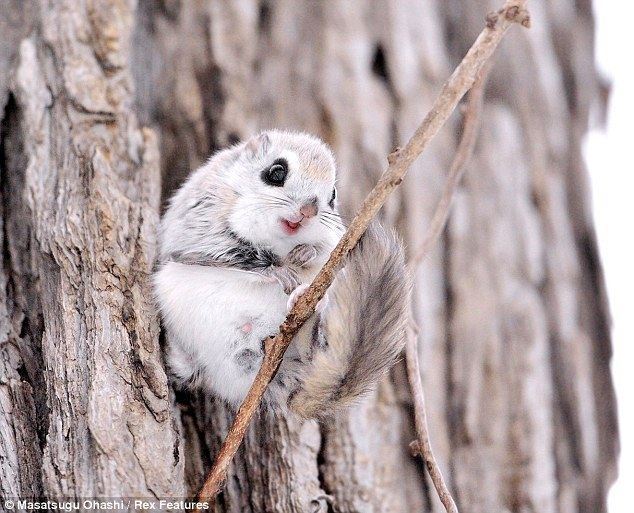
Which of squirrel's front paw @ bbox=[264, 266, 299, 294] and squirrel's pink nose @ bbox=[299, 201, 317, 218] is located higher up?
squirrel's pink nose @ bbox=[299, 201, 317, 218]

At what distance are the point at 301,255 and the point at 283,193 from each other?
21 cm

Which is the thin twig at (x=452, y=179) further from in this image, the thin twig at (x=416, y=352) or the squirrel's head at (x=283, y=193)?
the squirrel's head at (x=283, y=193)

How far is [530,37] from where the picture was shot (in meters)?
3.84

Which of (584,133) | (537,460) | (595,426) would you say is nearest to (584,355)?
(595,426)

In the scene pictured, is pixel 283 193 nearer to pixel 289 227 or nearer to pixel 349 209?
pixel 289 227

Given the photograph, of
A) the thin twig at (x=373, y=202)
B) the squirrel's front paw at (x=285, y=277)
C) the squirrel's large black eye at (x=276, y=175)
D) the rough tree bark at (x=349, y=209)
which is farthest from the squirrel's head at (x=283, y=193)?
the thin twig at (x=373, y=202)

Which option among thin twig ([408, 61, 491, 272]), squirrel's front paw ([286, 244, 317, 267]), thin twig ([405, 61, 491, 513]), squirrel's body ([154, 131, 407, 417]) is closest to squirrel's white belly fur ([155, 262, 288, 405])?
squirrel's body ([154, 131, 407, 417])

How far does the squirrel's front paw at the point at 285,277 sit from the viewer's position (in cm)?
228

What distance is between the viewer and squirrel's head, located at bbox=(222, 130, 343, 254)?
7.95 feet

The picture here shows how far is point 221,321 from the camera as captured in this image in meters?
2.25

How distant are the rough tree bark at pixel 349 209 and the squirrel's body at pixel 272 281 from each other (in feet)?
0.43

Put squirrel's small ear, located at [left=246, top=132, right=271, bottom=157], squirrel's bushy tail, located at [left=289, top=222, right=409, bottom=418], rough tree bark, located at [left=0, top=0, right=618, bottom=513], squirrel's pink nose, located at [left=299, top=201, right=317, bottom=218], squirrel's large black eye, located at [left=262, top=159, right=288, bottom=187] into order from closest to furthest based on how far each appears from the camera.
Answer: squirrel's bushy tail, located at [left=289, top=222, right=409, bottom=418] → rough tree bark, located at [left=0, top=0, right=618, bottom=513] → squirrel's pink nose, located at [left=299, top=201, right=317, bottom=218] → squirrel's large black eye, located at [left=262, top=159, right=288, bottom=187] → squirrel's small ear, located at [left=246, top=132, right=271, bottom=157]

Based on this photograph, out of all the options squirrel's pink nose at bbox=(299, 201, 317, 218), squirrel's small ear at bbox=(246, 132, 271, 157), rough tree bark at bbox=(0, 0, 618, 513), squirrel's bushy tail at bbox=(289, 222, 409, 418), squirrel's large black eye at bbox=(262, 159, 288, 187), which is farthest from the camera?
squirrel's small ear at bbox=(246, 132, 271, 157)

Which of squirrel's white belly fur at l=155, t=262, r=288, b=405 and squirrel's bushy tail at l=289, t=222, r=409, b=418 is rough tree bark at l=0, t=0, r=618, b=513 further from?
squirrel's bushy tail at l=289, t=222, r=409, b=418
